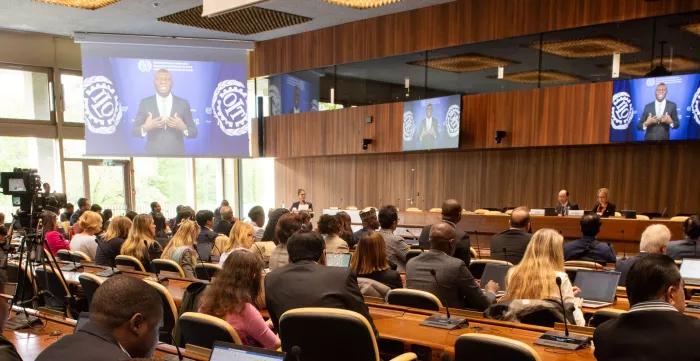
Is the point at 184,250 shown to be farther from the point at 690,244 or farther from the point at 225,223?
the point at 690,244

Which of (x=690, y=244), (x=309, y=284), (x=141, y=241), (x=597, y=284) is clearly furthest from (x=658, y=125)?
(x=141, y=241)

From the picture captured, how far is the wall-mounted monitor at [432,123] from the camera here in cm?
1052

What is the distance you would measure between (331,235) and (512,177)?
6726 millimetres

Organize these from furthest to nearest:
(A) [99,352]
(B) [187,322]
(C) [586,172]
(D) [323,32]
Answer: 1. (D) [323,32]
2. (C) [586,172]
3. (B) [187,322]
4. (A) [99,352]

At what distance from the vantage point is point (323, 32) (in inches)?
512

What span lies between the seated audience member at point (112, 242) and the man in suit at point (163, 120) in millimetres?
6348

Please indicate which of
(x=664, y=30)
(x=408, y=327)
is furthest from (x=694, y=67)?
(x=408, y=327)

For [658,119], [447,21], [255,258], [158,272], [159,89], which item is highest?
[447,21]

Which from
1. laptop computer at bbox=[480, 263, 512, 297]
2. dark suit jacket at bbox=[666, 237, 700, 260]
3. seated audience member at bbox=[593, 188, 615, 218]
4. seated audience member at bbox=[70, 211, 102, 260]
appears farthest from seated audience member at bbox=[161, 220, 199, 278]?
seated audience member at bbox=[593, 188, 615, 218]

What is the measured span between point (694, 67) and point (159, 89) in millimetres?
10363

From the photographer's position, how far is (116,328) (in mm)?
1681

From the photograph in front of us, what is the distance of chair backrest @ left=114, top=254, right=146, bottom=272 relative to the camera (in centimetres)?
519

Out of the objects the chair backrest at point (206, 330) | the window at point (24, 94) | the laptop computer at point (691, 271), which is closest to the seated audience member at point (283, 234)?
the chair backrest at point (206, 330)

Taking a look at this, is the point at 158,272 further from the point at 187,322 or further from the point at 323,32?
the point at 323,32
